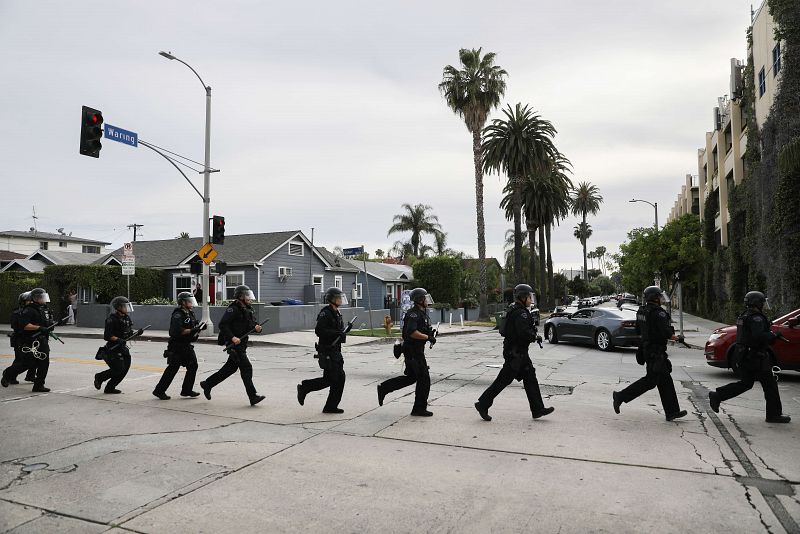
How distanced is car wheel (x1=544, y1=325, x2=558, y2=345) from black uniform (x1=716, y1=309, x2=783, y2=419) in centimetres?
1190

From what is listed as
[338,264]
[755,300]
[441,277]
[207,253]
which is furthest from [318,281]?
[755,300]

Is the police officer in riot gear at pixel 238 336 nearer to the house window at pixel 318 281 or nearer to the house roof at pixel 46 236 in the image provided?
the house window at pixel 318 281

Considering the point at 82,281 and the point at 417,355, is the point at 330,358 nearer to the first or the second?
the point at 417,355

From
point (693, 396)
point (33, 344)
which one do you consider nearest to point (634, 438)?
point (693, 396)

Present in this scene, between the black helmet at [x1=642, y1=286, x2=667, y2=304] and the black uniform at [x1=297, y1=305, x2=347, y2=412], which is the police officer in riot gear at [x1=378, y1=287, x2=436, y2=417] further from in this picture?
the black helmet at [x1=642, y1=286, x2=667, y2=304]

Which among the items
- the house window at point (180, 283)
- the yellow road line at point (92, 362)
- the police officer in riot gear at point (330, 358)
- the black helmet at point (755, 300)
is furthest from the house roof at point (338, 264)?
the black helmet at point (755, 300)

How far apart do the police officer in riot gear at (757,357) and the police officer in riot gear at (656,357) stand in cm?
69

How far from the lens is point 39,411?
788 centimetres

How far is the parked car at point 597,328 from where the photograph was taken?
17.1m

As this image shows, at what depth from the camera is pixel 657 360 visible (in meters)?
7.18

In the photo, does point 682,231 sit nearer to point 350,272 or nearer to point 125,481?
point 350,272

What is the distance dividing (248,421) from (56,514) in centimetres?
307

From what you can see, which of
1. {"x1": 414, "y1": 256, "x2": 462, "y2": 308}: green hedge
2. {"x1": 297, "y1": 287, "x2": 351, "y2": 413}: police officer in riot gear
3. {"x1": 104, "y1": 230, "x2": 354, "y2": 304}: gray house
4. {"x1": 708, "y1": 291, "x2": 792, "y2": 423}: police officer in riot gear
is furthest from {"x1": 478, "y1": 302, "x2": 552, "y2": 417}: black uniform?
{"x1": 414, "y1": 256, "x2": 462, "y2": 308}: green hedge

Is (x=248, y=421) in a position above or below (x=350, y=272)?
below
